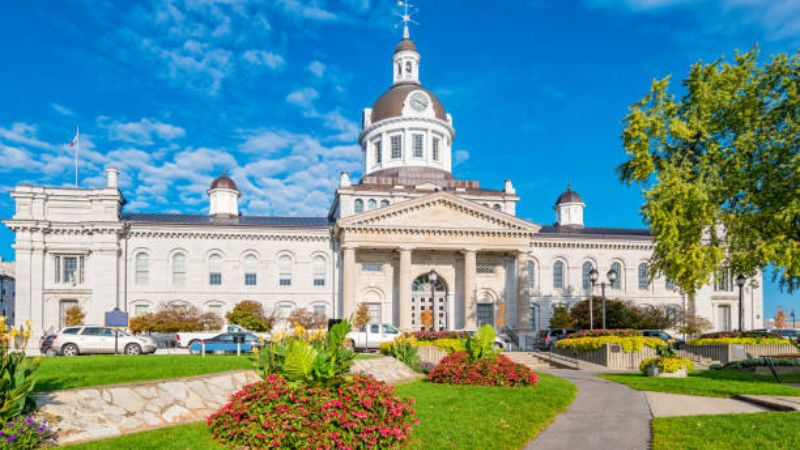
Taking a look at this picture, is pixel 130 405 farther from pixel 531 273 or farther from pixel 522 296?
pixel 531 273

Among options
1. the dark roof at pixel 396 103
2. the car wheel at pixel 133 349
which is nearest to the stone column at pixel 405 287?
the dark roof at pixel 396 103

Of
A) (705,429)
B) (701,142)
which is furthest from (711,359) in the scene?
(705,429)

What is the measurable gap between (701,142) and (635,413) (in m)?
18.2

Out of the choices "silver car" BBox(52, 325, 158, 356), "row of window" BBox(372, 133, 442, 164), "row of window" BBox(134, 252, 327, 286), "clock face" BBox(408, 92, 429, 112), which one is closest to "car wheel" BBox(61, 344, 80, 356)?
"silver car" BBox(52, 325, 158, 356)

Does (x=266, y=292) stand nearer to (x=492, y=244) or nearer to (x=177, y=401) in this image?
(x=492, y=244)

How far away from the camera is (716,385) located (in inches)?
650

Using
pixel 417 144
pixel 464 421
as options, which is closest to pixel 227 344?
pixel 464 421

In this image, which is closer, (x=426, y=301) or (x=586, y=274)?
(x=426, y=301)

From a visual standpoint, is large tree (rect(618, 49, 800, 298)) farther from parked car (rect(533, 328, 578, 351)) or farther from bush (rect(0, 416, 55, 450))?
bush (rect(0, 416, 55, 450))

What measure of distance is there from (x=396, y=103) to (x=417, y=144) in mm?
4242

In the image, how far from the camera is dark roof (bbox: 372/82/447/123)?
54.0 meters

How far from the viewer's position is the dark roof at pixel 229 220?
4569 centimetres

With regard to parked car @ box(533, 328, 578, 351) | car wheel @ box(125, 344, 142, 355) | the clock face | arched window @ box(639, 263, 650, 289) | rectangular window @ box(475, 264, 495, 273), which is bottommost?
parked car @ box(533, 328, 578, 351)

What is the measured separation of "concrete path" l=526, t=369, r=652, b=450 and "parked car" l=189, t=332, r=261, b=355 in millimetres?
17660
